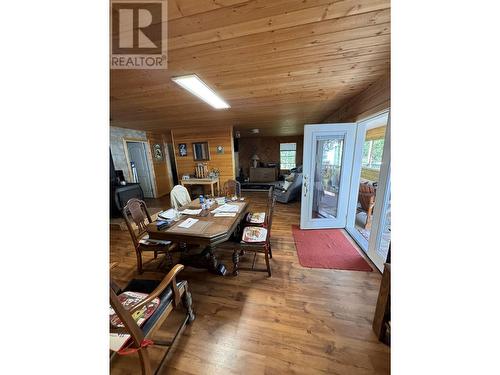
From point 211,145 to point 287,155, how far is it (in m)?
4.48

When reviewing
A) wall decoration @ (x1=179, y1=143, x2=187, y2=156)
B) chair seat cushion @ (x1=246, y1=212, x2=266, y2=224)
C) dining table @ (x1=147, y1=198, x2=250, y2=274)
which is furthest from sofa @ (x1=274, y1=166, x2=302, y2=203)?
wall decoration @ (x1=179, y1=143, x2=187, y2=156)

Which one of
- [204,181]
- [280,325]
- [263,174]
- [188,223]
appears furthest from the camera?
[263,174]

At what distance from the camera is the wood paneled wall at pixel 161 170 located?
5648mm

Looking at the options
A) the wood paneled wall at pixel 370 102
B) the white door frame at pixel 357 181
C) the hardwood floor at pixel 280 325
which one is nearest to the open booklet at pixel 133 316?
the hardwood floor at pixel 280 325

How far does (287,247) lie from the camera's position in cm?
264

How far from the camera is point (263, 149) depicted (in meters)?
8.29

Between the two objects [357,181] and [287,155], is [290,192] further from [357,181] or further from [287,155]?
[287,155]

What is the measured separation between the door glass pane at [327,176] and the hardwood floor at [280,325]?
143 centimetres

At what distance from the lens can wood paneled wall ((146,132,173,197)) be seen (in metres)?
5.65

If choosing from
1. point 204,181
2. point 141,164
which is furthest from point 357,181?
point 141,164
